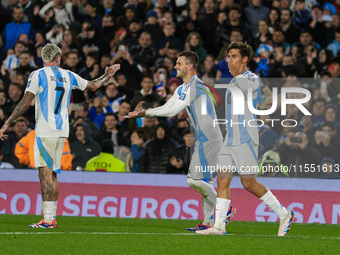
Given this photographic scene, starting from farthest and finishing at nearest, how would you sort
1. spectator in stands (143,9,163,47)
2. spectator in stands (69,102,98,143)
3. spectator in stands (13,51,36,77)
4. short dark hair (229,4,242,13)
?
1. spectator in stands (143,9,163,47)
2. short dark hair (229,4,242,13)
3. spectator in stands (13,51,36,77)
4. spectator in stands (69,102,98,143)

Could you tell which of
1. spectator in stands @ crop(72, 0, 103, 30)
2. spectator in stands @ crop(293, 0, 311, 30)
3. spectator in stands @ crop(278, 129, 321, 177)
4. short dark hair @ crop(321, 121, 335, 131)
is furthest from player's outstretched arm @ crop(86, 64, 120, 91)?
spectator in stands @ crop(72, 0, 103, 30)

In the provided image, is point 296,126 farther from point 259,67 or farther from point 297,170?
point 259,67

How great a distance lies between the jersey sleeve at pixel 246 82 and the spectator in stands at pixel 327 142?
5.62 m

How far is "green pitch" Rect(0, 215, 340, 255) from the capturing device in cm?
758

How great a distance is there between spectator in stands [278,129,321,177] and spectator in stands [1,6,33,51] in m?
8.33

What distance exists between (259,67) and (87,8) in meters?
5.42

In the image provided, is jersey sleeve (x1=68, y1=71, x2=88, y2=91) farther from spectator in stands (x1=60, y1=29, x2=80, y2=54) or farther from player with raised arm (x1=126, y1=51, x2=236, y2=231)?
spectator in stands (x1=60, y1=29, x2=80, y2=54)

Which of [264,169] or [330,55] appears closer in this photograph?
[264,169]

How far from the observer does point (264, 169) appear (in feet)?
47.1

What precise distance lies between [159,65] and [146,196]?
172 inches

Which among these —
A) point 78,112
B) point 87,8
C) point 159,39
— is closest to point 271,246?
point 78,112

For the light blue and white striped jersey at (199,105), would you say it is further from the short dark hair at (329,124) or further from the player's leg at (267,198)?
the short dark hair at (329,124)

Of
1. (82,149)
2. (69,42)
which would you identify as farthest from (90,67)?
(82,149)

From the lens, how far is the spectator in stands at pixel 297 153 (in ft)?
47.2
